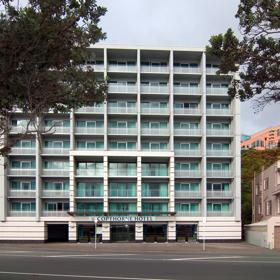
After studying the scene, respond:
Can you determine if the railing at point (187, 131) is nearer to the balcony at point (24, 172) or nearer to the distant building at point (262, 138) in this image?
the balcony at point (24, 172)

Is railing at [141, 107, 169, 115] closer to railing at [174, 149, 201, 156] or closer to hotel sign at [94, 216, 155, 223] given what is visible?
railing at [174, 149, 201, 156]

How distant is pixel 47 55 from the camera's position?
11961 millimetres

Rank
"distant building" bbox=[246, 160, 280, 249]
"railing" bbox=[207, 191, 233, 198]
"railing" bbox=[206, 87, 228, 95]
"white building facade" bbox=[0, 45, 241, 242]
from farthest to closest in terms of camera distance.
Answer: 1. "railing" bbox=[206, 87, 228, 95]
2. "railing" bbox=[207, 191, 233, 198]
3. "white building facade" bbox=[0, 45, 241, 242]
4. "distant building" bbox=[246, 160, 280, 249]

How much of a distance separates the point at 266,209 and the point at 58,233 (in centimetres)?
2642

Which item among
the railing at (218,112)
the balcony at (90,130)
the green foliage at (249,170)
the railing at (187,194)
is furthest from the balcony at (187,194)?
the green foliage at (249,170)

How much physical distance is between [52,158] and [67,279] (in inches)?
2063

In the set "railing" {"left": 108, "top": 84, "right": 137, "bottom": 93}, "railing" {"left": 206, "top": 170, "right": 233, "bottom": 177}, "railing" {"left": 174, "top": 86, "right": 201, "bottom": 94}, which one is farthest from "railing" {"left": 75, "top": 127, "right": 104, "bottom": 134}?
"railing" {"left": 206, "top": 170, "right": 233, "bottom": 177}

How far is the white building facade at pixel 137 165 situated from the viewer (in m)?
69.1

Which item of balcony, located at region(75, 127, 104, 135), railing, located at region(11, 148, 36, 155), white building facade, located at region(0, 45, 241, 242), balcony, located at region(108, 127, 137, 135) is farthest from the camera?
balcony, located at region(108, 127, 137, 135)

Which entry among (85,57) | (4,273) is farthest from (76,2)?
(4,273)

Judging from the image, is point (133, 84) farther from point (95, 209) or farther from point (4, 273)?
point (4, 273)

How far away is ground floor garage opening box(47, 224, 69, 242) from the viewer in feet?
236

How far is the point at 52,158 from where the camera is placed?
7038 centimetres

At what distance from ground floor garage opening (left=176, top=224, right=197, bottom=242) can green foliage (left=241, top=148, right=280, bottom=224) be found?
13.5m
